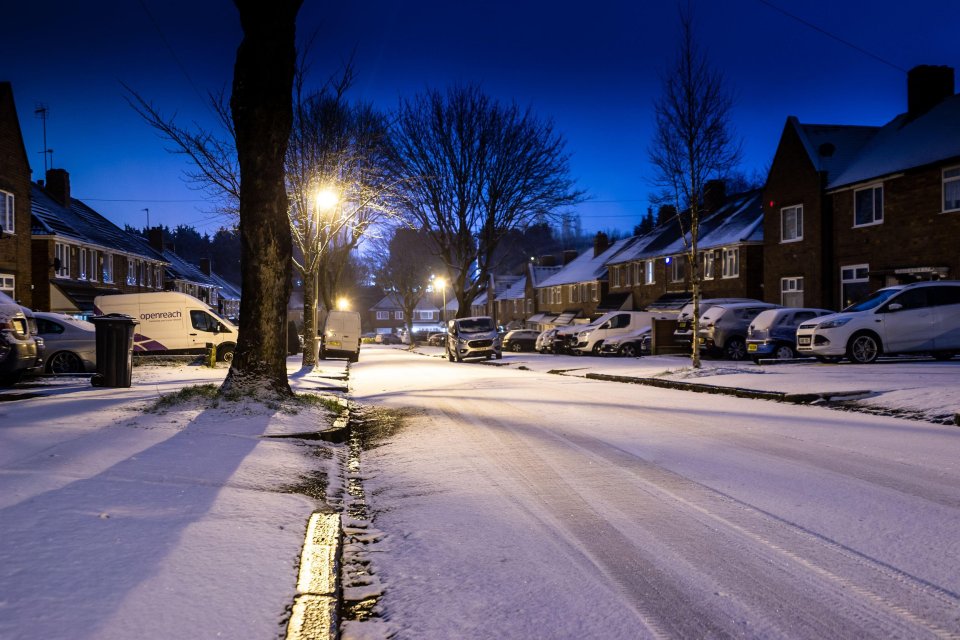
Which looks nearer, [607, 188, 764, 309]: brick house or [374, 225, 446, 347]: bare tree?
[607, 188, 764, 309]: brick house

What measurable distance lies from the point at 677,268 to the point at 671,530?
40471 mm

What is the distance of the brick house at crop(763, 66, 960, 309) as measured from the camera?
24.4 m

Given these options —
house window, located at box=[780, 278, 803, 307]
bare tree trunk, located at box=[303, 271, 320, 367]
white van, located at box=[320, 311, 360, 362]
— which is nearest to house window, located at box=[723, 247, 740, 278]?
house window, located at box=[780, 278, 803, 307]

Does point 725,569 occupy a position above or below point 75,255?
below

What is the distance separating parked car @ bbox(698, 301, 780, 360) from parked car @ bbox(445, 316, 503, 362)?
10.3 meters

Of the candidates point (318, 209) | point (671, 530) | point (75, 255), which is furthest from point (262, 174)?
point (75, 255)

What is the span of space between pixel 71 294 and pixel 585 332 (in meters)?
26.1

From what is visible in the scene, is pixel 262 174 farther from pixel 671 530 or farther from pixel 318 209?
pixel 318 209

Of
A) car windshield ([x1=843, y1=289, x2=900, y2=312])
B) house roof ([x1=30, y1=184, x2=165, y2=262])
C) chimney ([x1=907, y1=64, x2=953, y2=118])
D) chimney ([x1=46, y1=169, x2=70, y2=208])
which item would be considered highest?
chimney ([x1=907, y1=64, x2=953, y2=118])

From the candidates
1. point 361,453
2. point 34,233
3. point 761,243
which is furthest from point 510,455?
point 34,233

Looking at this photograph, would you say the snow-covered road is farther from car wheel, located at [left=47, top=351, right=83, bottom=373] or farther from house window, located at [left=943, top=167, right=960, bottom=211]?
house window, located at [left=943, top=167, right=960, bottom=211]

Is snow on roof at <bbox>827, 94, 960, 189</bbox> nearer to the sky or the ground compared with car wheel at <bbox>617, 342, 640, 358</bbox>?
nearer to the sky

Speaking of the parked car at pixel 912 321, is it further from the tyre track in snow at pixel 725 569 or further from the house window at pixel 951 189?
the tyre track in snow at pixel 725 569

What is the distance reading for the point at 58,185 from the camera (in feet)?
136
